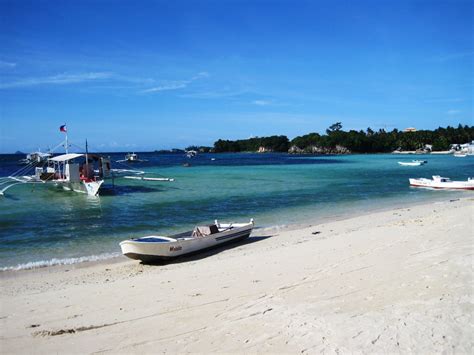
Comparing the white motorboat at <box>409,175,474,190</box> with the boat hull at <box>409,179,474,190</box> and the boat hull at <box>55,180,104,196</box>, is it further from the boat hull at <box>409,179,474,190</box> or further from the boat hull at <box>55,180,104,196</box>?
the boat hull at <box>55,180,104,196</box>

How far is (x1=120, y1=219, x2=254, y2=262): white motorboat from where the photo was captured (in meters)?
13.7

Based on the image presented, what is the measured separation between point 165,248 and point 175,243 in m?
0.41

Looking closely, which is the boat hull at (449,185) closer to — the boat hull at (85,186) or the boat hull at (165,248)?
the boat hull at (165,248)

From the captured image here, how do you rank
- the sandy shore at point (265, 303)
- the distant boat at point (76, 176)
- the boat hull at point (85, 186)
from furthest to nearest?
the distant boat at point (76, 176) < the boat hull at point (85, 186) < the sandy shore at point (265, 303)

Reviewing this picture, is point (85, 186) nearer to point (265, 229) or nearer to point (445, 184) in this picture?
point (265, 229)

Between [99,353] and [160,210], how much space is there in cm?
2064

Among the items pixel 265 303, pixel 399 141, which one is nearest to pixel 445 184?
pixel 265 303

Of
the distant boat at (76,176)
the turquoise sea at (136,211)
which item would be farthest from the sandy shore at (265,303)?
the distant boat at (76,176)

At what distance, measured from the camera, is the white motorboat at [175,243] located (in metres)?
13.7

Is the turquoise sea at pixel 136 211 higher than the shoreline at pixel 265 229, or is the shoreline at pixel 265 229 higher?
the turquoise sea at pixel 136 211

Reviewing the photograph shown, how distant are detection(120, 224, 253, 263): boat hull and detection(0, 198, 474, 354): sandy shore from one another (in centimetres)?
41

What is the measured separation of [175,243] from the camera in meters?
14.1

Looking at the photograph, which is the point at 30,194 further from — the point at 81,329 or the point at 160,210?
the point at 81,329

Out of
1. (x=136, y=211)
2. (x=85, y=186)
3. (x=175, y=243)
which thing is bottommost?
(x=136, y=211)
